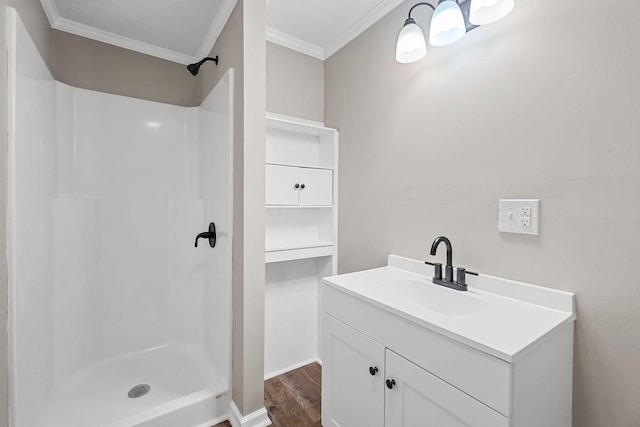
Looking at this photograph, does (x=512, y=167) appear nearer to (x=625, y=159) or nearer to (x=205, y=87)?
(x=625, y=159)

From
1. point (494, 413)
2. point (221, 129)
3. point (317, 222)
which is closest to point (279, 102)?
point (221, 129)

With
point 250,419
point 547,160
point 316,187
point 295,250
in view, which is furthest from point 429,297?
point 250,419

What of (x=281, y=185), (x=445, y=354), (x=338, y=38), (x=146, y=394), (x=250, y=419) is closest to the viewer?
(x=445, y=354)

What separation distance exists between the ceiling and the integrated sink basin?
1.50 meters

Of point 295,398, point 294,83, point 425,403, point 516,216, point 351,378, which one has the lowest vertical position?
point 295,398

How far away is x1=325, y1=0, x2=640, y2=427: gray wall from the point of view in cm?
84

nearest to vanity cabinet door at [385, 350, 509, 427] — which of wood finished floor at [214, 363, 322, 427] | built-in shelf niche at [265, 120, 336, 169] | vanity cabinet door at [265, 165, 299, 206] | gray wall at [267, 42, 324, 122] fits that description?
wood finished floor at [214, 363, 322, 427]

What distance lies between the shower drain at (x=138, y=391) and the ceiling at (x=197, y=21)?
7.45 feet

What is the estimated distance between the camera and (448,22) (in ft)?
3.64

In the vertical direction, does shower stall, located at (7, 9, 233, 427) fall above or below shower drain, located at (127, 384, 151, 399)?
above

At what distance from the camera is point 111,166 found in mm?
1954

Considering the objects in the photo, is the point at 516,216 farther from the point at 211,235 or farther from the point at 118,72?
the point at 118,72

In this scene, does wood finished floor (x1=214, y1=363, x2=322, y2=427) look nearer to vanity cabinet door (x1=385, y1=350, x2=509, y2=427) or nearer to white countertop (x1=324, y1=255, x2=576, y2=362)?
vanity cabinet door (x1=385, y1=350, x2=509, y2=427)

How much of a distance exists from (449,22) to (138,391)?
254 cm
